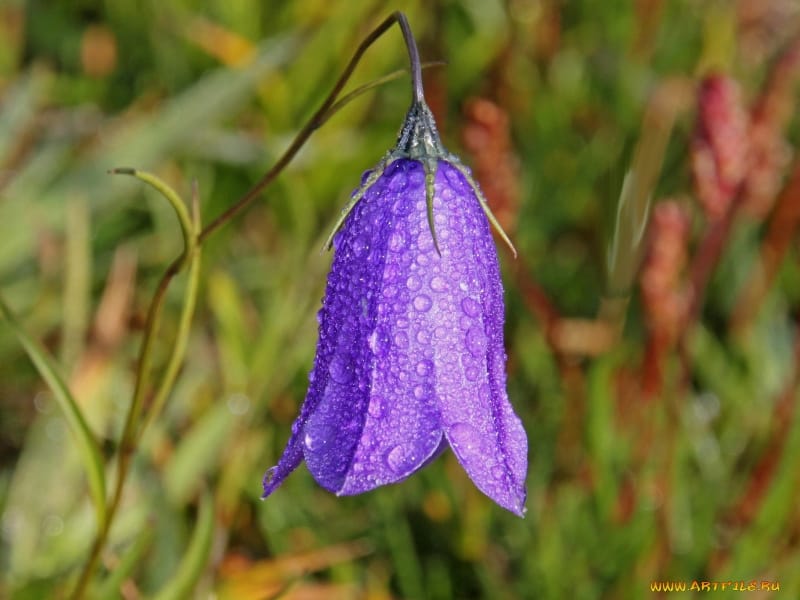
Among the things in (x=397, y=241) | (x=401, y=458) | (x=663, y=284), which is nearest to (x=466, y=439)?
(x=401, y=458)

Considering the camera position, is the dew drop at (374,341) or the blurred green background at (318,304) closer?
the dew drop at (374,341)

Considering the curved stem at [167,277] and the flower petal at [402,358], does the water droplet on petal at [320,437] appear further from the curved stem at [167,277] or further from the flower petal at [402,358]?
the curved stem at [167,277]

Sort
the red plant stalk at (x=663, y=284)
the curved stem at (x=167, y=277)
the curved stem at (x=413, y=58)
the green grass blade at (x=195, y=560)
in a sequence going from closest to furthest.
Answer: the curved stem at (x=413, y=58) < the curved stem at (x=167, y=277) < the green grass blade at (x=195, y=560) < the red plant stalk at (x=663, y=284)

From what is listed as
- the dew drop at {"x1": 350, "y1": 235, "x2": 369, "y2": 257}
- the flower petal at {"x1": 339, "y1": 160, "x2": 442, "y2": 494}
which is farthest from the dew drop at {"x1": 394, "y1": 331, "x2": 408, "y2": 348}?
the dew drop at {"x1": 350, "y1": 235, "x2": 369, "y2": 257}

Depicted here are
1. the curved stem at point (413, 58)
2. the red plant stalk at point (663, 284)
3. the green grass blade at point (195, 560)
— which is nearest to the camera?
the curved stem at point (413, 58)

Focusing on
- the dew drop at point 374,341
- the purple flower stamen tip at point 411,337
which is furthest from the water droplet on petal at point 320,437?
the dew drop at point 374,341

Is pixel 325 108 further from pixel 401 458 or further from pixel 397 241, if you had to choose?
pixel 401 458

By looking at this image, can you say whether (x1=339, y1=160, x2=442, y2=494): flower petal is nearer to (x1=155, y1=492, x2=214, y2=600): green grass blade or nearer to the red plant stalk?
(x1=155, y1=492, x2=214, y2=600): green grass blade

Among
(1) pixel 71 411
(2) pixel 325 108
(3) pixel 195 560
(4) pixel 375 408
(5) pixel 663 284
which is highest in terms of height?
(2) pixel 325 108
